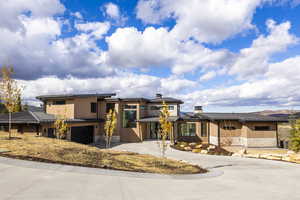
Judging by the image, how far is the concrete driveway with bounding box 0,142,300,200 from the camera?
21.7 feet

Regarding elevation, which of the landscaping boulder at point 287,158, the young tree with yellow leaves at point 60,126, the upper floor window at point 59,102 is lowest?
the landscaping boulder at point 287,158

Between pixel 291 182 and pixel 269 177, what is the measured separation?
42.9 inches

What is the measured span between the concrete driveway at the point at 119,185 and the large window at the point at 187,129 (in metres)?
19.4

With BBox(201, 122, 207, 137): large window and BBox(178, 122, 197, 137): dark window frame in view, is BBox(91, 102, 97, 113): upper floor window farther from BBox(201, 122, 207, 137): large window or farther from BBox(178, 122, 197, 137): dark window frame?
BBox(201, 122, 207, 137): large window

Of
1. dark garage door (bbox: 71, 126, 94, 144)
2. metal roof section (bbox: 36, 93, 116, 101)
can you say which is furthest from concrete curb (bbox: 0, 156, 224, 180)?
metal roof section (bbox: 36, 93, 116, 101)

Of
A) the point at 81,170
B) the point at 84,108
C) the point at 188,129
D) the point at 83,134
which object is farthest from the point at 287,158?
the point at 84,108

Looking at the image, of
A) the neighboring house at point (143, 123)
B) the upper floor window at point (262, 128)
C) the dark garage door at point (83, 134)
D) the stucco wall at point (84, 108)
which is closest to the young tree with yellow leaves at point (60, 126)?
the neighboring house at point (143, 123)

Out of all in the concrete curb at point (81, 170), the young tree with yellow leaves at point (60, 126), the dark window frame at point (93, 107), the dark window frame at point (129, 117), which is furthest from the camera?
the dark window frame at point (129, 117)

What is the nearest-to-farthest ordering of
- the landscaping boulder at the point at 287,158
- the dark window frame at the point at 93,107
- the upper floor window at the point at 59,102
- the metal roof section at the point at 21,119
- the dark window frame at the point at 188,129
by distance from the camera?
1. the landscaping boulder at the point at 287,158
2. the metal roof section at the point at 21,119
3. the upper floor window at the point at 59,102
4. the dark window frame at the point at 93,107
5. the dark window frame at the point at 188,129

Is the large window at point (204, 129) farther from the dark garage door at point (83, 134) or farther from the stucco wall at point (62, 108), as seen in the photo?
the stucco wall at point (62, 108)

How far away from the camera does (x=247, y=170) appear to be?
12.6 m

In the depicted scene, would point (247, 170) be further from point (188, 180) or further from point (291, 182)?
point (188, 180)

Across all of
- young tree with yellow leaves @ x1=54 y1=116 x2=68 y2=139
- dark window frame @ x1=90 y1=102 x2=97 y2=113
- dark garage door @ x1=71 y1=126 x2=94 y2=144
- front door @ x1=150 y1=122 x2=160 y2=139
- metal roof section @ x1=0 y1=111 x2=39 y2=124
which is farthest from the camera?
front door @ x1=150 y1=122 x2=160 y2=139

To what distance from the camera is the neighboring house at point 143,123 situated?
26.3 metres
